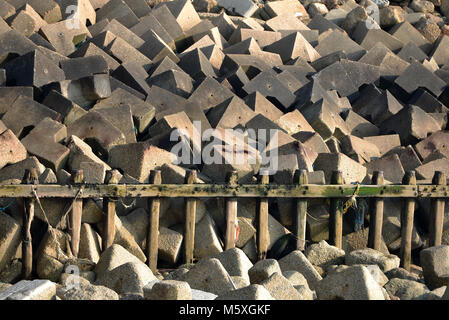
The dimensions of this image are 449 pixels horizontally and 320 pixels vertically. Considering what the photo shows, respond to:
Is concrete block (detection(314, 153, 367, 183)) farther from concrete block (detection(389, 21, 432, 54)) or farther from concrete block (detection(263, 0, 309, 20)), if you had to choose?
concrete block (detection(263, 0, 309, 20))

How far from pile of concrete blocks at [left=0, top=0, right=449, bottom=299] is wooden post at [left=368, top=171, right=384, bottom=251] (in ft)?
0.89

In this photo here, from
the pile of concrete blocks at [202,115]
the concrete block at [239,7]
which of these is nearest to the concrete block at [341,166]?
the pile of concrete blocks at [202,115]

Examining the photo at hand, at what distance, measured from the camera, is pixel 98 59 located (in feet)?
41.8

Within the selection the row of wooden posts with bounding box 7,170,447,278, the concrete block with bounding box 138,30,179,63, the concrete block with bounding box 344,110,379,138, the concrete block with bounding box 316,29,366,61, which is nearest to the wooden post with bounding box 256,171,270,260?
the row of wooden posts with bounding box 7,170,447,278

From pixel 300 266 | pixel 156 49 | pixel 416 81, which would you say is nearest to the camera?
pixel 300 266

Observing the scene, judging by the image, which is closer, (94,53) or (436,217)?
(436,217)

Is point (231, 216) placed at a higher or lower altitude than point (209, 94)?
lower

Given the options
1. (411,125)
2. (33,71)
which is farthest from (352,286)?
(33,71)

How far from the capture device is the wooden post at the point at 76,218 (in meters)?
9.02

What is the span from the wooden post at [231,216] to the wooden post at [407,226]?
6.55ft

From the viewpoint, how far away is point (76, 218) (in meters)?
9.07

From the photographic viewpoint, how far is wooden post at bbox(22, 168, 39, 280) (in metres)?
8.91

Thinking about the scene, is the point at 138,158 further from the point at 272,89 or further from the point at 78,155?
the point at 272,89

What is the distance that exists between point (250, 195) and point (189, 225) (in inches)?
28.7
